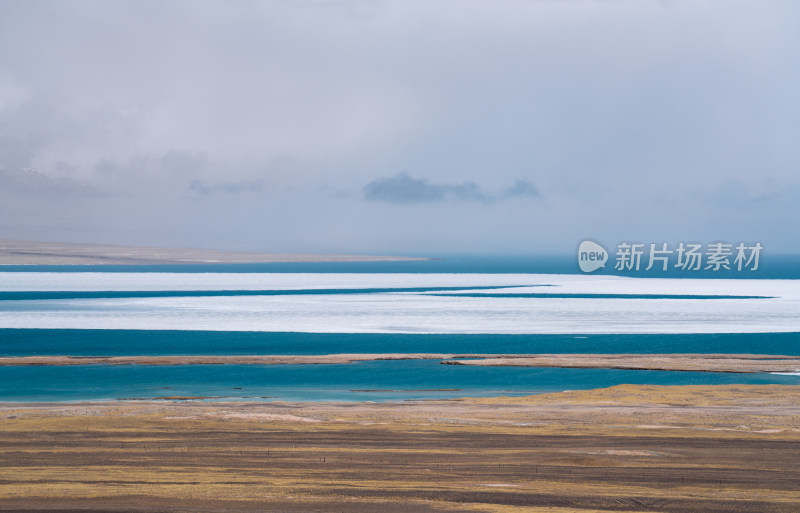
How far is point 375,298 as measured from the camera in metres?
55.5

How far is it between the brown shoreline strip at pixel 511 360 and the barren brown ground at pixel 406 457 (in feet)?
27.1

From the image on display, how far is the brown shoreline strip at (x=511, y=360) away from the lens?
76.7ft

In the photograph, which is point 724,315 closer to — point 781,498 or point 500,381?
point 500,381

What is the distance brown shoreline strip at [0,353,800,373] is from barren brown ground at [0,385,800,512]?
8.27m

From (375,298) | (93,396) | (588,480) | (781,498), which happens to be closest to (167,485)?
(588,480)

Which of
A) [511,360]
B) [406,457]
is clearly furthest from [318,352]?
[406,457]

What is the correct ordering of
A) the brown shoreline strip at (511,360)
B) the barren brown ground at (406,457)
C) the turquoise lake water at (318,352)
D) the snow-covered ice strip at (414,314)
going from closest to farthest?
the barren brown ground at (406,457), the turquoise lake water at (318,352), the brown shoreline strip at (511,360), the snow-covered ice strip at (414,314)

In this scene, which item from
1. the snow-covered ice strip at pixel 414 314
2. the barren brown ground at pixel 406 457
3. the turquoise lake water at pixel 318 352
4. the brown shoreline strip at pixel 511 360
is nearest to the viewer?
the barren brown ground at pixel 406 457

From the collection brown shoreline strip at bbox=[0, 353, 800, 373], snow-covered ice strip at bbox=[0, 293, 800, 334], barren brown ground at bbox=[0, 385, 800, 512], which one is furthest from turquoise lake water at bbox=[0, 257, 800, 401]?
barren brown ground at bbox=[0, 385, 800, 512]

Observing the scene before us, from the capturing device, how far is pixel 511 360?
24.7 metres

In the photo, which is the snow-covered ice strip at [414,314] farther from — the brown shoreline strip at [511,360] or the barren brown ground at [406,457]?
the barren brown ground at [406,457]

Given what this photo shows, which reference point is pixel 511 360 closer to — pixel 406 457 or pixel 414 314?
pixel 406 457

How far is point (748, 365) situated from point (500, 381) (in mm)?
7357

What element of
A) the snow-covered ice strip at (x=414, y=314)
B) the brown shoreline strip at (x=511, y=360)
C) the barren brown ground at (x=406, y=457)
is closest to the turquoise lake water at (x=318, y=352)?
the snow-covered ice strip at (x=414, y=314)
